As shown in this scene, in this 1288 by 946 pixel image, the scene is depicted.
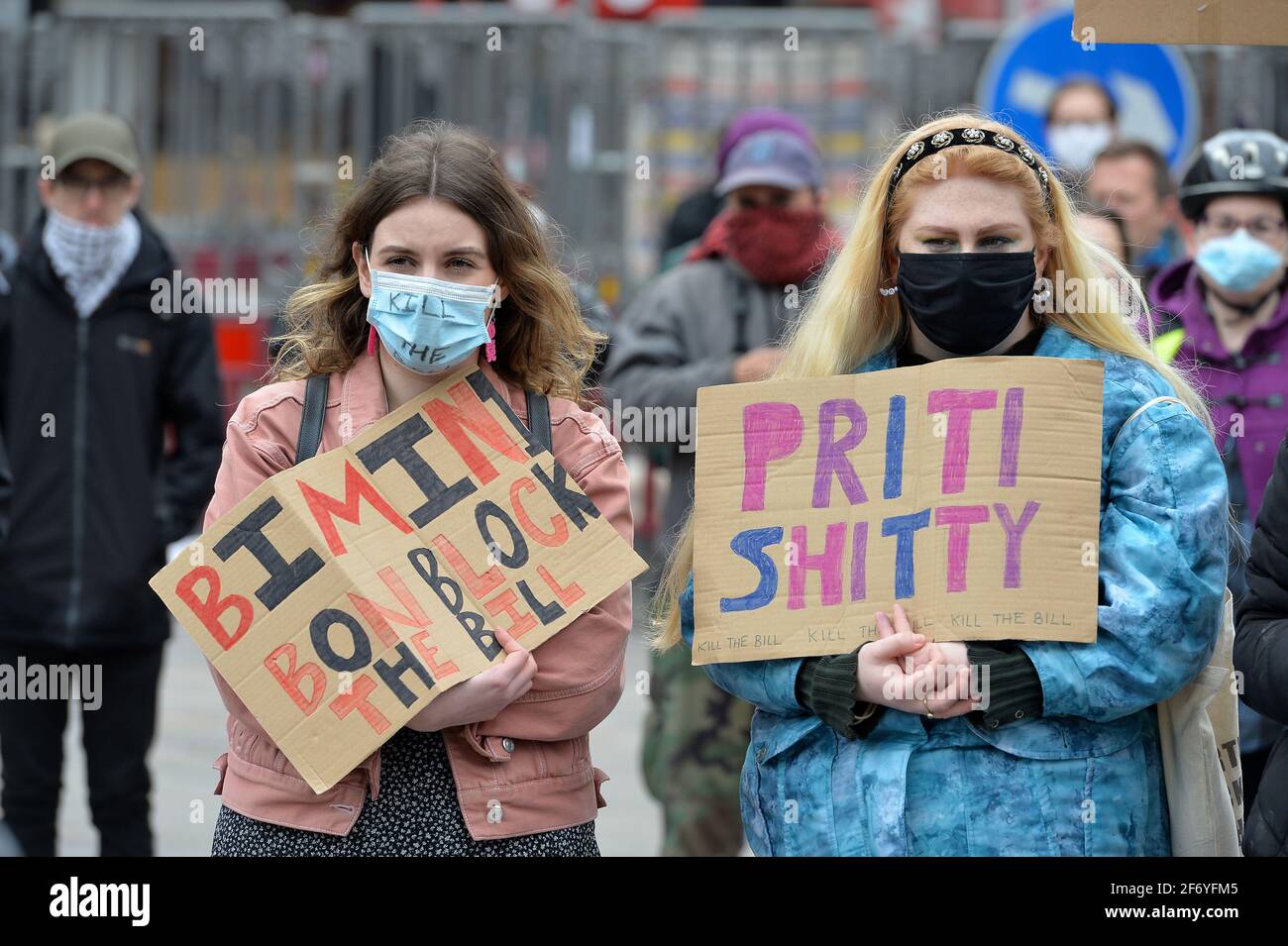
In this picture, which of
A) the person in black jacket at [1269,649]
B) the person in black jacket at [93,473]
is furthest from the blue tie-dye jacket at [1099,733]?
the person in black jacket at [93,473]

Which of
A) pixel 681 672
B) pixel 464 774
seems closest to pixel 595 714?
pixel 464 774

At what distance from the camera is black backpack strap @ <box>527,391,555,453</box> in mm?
3498

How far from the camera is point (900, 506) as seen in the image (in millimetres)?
3303

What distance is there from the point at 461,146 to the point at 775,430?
767mm

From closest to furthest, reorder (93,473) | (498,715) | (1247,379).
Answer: (498,715), (1247,379), (93,473)

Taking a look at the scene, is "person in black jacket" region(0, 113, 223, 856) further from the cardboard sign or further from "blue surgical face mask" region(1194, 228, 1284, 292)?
"blue surgical face mask" region(1194, 228, 1284, 292)

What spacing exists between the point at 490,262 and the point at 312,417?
0.42 m

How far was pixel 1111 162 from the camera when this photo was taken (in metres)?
6.59

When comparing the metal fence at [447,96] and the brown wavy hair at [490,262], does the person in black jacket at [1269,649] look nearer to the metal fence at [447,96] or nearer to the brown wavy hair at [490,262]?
the brown wavy hair at [490,262]

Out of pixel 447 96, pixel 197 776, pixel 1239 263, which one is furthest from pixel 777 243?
pixel 447 96

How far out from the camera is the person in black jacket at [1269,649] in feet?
10.6

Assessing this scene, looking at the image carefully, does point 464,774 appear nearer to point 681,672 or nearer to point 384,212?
point 384,212

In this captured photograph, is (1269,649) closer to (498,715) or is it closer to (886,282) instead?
(886,282)
